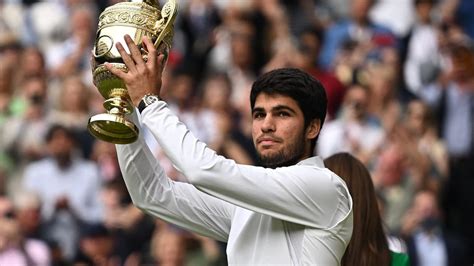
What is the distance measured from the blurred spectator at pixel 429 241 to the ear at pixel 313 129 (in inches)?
199

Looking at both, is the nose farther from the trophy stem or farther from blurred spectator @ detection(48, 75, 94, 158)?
blurred spectator @ detection(48, 75, 94, 158)

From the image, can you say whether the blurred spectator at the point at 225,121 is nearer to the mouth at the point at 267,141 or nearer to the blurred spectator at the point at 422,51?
the blurred spectator at the point at 422,51

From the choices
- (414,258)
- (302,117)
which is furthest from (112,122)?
(414,258)

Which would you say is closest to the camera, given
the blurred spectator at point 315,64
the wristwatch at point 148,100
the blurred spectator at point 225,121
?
the wristwatch at point 148,100

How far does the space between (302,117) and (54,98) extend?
7.13 metres

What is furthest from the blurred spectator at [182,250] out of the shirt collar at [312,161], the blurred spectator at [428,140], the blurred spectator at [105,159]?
the shirt collar at [312,161]

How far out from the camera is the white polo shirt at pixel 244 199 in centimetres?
495

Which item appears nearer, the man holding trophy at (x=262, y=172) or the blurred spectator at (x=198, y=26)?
the man holding trophy at (x=262, y=172)

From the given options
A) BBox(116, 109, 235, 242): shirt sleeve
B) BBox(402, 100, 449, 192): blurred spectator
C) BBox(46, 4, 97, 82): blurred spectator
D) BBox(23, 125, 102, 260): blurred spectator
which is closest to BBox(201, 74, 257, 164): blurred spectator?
BBox(23, 125, 102, 260): blurred spectator

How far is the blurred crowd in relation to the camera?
10.6m

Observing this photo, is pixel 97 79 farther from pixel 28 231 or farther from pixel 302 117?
pixel 28 231

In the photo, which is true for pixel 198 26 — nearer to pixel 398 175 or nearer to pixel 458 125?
pixel 458 125

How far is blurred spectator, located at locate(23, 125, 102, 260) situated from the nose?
5.89m

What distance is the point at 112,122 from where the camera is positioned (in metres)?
5.07
